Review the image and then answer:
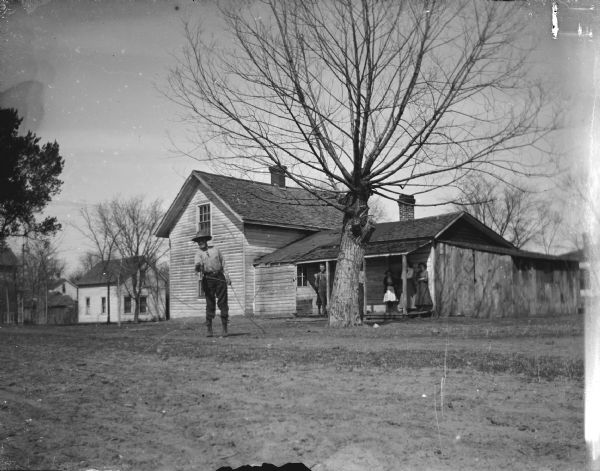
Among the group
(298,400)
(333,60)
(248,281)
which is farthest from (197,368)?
(248,281)

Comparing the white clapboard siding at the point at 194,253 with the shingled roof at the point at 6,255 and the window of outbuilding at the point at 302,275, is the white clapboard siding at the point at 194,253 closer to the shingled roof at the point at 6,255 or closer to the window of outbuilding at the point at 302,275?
the window of outbuilding at the point at 302,275

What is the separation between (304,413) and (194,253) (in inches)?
960

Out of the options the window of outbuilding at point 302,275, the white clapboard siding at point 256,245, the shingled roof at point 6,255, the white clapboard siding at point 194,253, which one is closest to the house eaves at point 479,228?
the window of outbuilding at point 302,275

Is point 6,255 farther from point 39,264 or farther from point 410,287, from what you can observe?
point 410,287

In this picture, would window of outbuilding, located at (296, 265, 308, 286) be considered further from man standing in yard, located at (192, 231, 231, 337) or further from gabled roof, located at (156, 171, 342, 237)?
man standing in yard, located at (192, 231, 231, 337)

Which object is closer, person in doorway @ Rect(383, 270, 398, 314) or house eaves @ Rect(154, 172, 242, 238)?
person in doorway @ Rect(383, 270, 398, 314)

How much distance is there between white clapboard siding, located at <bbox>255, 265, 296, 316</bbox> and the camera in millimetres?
25406

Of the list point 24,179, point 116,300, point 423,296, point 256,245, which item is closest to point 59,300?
point 116,300

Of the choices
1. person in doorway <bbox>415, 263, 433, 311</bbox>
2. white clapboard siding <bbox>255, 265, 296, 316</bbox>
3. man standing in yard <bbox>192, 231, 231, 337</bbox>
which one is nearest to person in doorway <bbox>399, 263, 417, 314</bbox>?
person in doorway <bbox>415, 263, 433, 311</bbox>

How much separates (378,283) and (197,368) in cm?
1834

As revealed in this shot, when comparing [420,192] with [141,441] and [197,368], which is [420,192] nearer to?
[197,368]

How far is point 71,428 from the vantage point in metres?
3.93

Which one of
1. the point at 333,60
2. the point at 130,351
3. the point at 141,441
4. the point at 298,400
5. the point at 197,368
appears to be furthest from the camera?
the point at 333,60

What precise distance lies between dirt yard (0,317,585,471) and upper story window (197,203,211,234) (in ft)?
69.9
